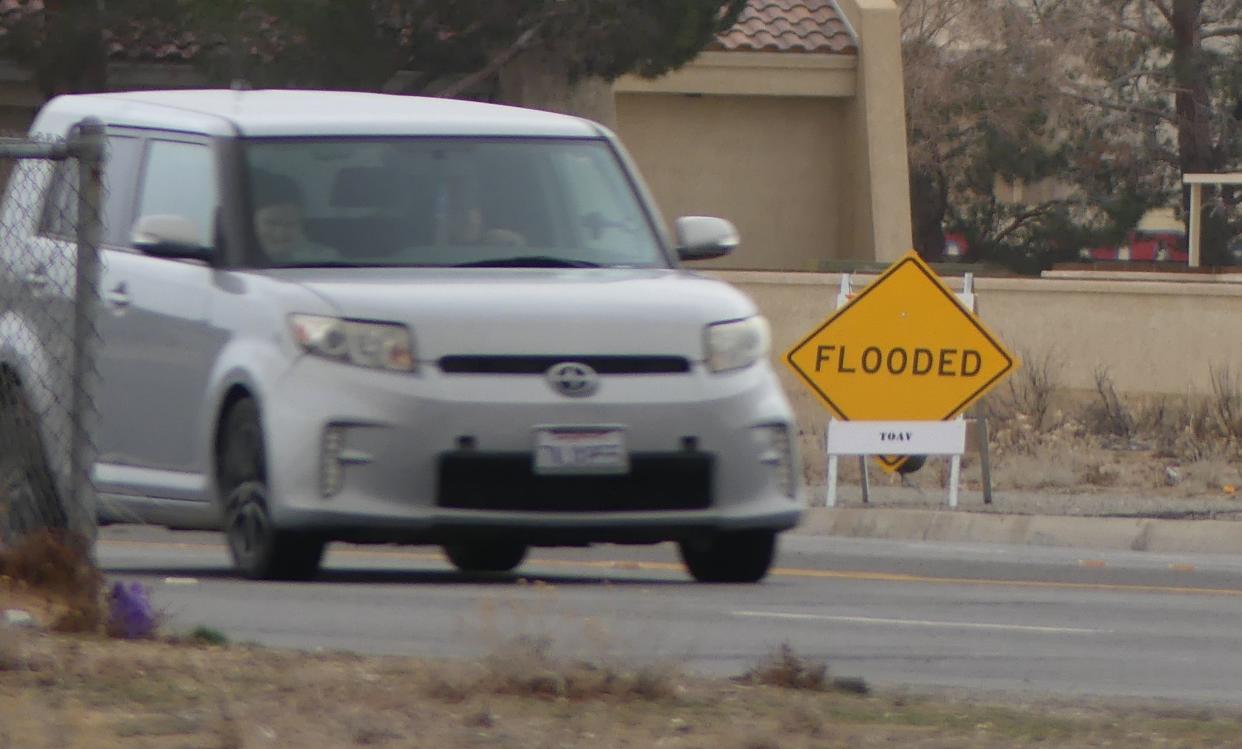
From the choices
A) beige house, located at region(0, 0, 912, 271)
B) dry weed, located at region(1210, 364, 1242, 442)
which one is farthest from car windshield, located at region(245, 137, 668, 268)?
beige house, located at region(0, 0, 912, 271)

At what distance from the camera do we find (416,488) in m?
9.70

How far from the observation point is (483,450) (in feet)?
31.4

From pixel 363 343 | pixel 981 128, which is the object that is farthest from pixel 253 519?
pixel 981 128

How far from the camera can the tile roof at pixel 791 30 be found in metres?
35.3

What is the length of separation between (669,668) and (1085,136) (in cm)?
4014

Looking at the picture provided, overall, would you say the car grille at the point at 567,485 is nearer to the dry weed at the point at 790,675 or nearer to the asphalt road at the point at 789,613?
the asphalt road at the point at 789,613

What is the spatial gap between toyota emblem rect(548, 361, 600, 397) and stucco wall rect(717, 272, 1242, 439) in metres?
15.3

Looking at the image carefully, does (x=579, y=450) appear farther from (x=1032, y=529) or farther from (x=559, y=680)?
(x=1032, y=529)

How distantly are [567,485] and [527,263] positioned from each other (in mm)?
992

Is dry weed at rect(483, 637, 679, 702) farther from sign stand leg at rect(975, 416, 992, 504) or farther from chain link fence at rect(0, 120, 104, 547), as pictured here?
sign stand leg at rect(975, 416, 992, 504)

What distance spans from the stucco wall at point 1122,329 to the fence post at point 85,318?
15942mm

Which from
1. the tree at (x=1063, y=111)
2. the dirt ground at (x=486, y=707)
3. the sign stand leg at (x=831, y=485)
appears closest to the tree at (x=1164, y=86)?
the tree at (x=1063, y=111)

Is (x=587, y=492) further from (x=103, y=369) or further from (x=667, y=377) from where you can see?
(x=103, y=369)

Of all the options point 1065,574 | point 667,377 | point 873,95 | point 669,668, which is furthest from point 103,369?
point 873,95
